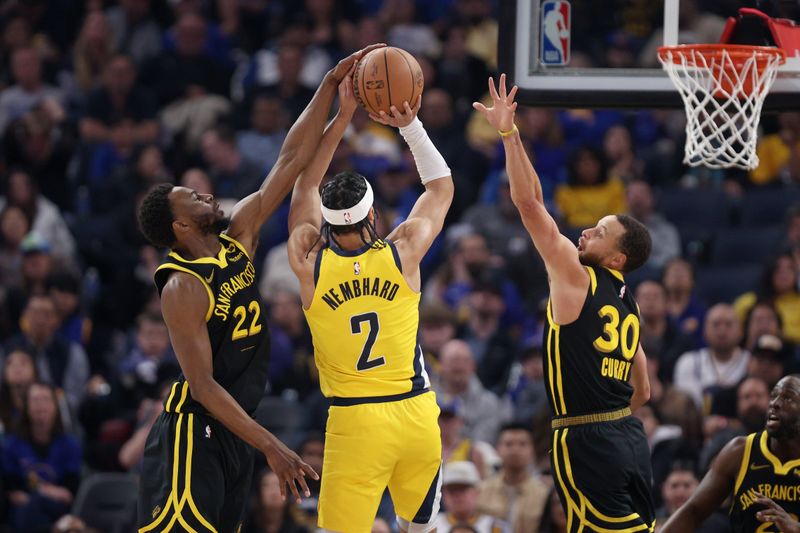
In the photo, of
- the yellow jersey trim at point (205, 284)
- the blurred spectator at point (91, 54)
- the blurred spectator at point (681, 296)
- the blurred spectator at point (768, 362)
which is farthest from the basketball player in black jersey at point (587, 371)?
the blurred spectator at point (91, 54)

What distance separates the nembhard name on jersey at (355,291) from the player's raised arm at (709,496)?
6.67ft

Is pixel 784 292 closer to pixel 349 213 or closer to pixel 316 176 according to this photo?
pixel 316 176

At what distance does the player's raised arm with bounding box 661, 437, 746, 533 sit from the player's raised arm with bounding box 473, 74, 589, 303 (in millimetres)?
1351

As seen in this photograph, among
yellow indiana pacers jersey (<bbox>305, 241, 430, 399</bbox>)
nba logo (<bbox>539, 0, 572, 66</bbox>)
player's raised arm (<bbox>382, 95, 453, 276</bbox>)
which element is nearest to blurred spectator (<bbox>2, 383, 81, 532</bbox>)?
yellow indiana pacers jersey (<bbox>305, 241, 430, 399</bbox>)

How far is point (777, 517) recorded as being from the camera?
695cm

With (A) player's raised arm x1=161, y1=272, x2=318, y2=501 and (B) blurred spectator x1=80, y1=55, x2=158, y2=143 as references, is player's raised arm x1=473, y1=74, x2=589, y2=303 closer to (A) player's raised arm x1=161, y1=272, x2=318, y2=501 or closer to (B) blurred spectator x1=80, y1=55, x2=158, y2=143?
(A) player's raised arm x1=161, y1=272, x2=318, y2=501

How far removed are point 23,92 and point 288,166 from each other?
29.8 feet

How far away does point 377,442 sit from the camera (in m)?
6.86

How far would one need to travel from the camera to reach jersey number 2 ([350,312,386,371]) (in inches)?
272

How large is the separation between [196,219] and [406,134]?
126 centimetres

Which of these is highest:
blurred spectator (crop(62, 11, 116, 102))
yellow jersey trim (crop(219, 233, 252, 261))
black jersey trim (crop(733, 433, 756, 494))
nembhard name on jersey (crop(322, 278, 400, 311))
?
blurred spectator (crop(62, 11, 116, 102))

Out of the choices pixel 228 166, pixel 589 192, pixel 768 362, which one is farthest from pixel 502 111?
pixel 228 166

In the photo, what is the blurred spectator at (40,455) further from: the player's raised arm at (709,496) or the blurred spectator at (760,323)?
the blurred spectator at (760,323)

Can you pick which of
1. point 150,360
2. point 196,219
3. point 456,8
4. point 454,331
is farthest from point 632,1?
point 196,219
